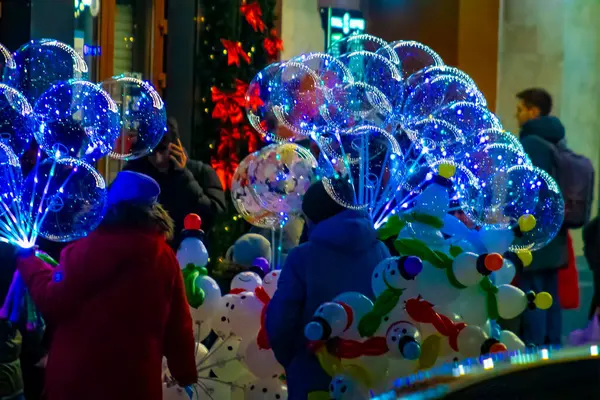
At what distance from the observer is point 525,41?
14.9 m

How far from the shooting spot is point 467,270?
5480mm

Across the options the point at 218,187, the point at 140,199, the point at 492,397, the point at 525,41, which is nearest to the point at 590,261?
the point at 218,187

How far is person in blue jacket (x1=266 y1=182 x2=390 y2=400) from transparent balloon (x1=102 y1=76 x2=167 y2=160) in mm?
1383

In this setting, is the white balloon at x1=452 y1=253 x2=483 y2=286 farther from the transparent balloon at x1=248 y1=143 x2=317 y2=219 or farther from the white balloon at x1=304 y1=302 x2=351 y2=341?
the transparent balloon at x1=248 y1=143 x2=317 y2=219

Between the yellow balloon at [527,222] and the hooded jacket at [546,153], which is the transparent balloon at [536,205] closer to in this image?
the yellow balloon at [527,222]

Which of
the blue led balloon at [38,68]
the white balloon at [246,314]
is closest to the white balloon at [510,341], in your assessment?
the white balloon at [246,314]

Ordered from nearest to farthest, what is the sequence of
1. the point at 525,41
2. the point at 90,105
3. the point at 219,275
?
the point at 90,105 → the point at 219,275 → the point at 525,41

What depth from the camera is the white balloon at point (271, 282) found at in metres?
6.55

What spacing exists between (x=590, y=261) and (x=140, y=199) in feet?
13.4

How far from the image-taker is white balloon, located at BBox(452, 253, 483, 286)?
18.0ft

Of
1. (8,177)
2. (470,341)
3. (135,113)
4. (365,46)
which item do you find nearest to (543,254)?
(365,46)

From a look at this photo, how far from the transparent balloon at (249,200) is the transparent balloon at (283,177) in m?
0.04

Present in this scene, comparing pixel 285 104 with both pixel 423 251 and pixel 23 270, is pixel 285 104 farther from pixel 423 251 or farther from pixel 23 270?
pixel 23 270

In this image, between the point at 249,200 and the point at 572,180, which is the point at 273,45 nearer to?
the point at 572,180
